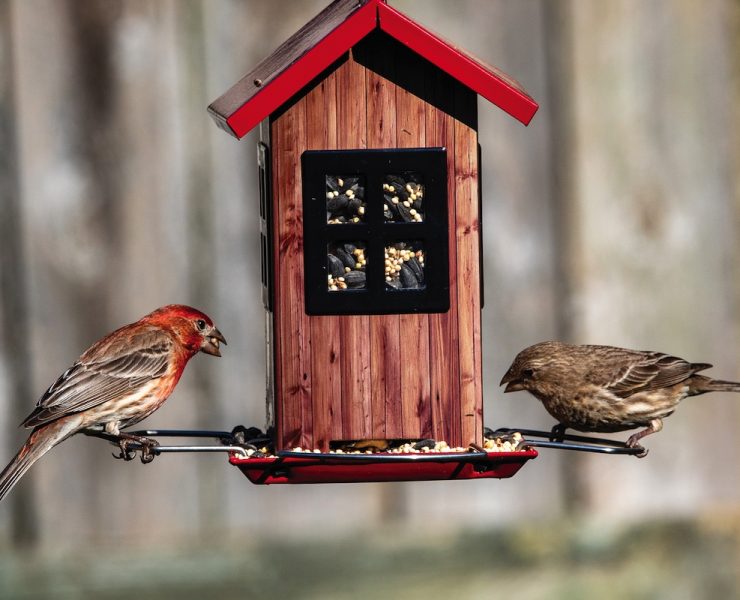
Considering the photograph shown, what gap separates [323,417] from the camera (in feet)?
21.0

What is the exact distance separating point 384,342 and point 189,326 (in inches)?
51.0

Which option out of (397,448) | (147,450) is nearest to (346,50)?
(397,448)

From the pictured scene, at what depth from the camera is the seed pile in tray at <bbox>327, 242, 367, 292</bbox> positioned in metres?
6.43

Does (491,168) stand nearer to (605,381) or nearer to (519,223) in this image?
(519,223)

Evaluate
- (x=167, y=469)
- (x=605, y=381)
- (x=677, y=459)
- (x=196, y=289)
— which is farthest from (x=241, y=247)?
(x=677, y=459)

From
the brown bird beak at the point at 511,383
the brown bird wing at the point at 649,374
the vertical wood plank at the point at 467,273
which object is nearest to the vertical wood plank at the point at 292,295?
the vertical wood plank at the point at 467,273

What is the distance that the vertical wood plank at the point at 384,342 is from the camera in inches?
251

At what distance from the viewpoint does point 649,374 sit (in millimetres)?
7621

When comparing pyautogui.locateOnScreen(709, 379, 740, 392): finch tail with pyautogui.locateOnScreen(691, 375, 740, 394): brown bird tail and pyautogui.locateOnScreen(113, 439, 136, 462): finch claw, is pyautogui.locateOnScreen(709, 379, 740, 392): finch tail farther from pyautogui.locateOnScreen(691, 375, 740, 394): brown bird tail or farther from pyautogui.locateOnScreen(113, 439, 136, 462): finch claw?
pyautogui.locateOnScreen(113, 439, 136, 462): finch claw

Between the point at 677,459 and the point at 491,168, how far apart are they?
65.4 inches

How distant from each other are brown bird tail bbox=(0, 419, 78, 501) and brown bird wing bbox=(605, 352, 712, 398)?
8.20ft

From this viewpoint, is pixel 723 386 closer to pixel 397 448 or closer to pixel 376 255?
pixel 397 448

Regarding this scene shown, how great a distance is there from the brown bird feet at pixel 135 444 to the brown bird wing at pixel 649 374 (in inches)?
83.9

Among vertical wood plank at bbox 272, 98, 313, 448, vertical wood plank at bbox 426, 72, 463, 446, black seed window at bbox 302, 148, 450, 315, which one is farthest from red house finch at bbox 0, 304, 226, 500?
vertical wood plank at bbox 426, 72, 463, 446
